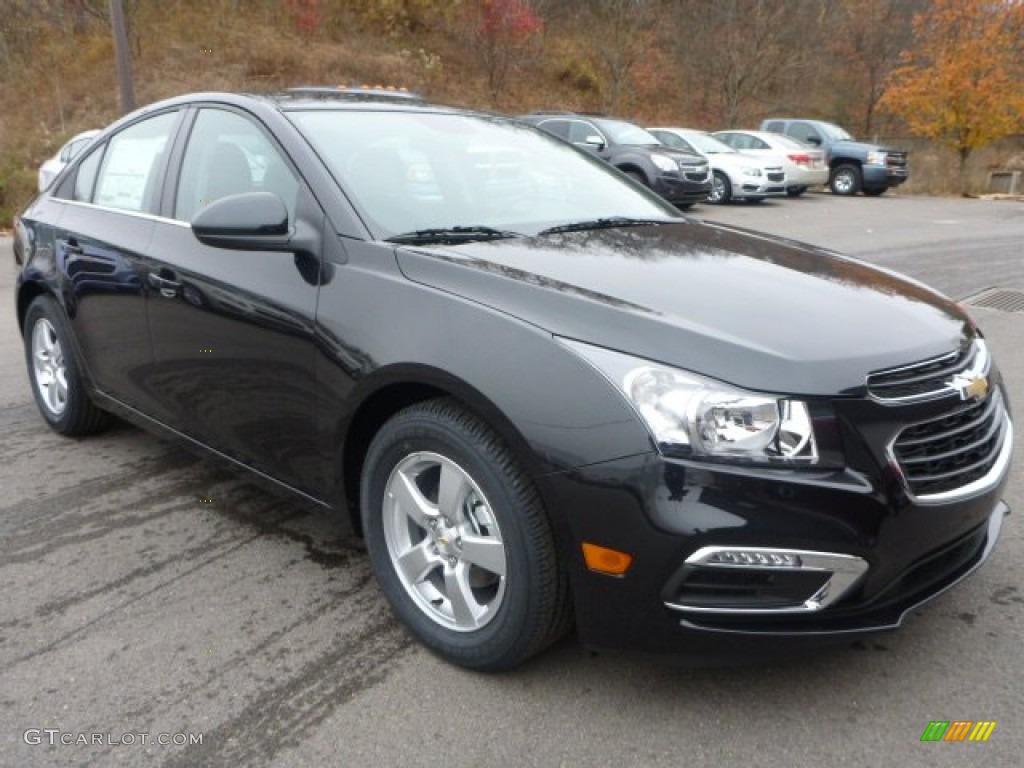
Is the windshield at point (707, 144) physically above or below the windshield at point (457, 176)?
above

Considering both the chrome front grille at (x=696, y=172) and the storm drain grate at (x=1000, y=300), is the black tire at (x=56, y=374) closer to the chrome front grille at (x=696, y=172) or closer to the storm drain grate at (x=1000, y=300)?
the storm drain grate at (x=1000, y=300)

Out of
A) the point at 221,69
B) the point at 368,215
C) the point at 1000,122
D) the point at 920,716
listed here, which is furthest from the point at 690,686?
the point at 221,69

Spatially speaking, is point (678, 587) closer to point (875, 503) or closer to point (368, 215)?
point (875, 503)

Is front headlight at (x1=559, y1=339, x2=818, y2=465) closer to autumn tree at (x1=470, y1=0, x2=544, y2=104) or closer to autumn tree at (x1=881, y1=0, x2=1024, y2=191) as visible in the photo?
autumn tree at (x1=881, y1=0, x2=1024, y2=191)

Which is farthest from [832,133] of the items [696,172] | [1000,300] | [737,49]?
[1000,300]

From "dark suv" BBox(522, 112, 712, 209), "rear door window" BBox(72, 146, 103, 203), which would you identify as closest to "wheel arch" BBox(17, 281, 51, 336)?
"rear door window" BBox(72, 146, 103, 203)

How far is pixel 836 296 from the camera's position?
8.30 feet

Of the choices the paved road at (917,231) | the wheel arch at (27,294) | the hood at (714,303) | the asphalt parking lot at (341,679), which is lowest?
the asphalt parking lot at (341,679)

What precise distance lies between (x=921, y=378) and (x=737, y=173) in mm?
17599

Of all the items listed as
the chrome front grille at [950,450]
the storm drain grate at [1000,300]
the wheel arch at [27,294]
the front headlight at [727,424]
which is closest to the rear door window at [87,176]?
the wheel arch at [27,294]

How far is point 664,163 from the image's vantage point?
612 inches

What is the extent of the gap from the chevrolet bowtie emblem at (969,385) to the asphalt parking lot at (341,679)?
728 mm

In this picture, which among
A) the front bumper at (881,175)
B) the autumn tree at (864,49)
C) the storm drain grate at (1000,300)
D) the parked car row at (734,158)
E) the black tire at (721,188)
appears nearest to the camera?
the storm drain grate at (1000,300)

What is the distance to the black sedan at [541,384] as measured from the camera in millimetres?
1984
